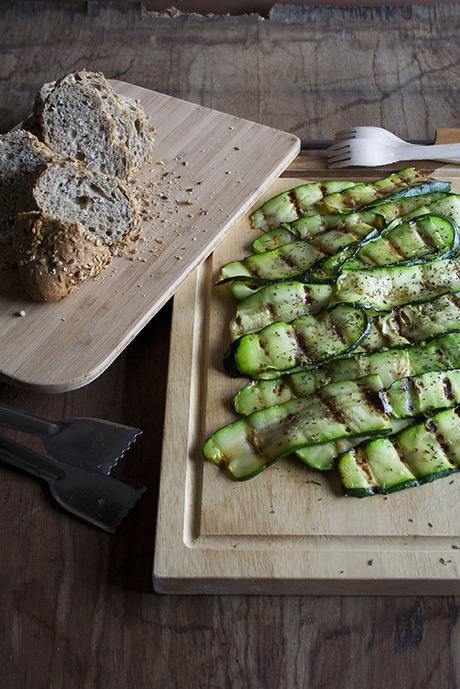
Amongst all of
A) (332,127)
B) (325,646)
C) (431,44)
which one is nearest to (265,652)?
(325,646)

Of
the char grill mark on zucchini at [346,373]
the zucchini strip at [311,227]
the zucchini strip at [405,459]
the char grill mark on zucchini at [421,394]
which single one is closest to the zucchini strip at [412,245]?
the zucchini strip at [311,227]

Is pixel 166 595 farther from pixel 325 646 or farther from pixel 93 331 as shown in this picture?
pixel 93 331

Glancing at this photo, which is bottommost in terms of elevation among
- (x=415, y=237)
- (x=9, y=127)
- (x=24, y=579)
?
(x=415, y=237)

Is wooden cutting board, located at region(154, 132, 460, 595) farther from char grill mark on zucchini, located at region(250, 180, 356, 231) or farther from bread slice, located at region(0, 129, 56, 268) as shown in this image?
bread slice, located at region(0, 129, 56, 268)

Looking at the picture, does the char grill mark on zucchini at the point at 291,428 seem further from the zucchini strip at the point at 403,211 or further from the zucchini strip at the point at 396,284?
the zucchini strip at the point at 403,211

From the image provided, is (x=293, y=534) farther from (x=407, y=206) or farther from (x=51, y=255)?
(x=407, y=206)

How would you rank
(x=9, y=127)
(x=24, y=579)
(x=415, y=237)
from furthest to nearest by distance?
(x=9, y=127) < (x=415, y=237) < (x=24, y=579)
